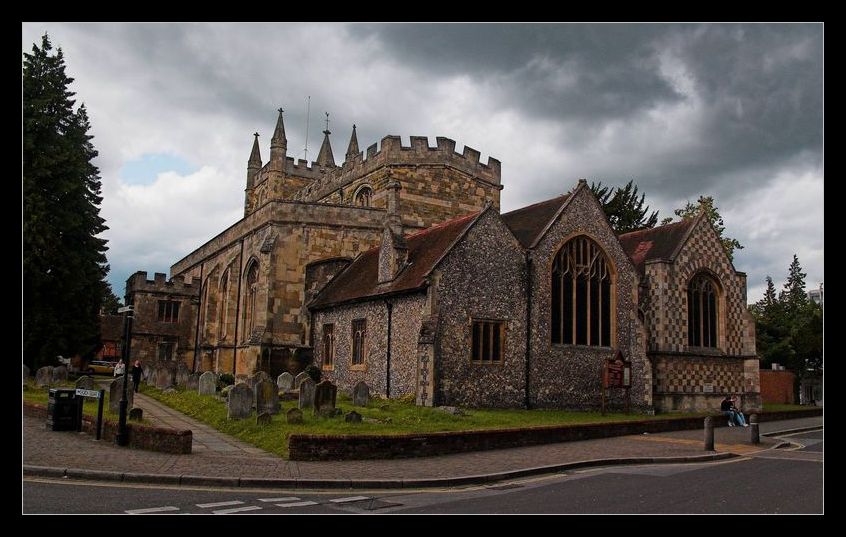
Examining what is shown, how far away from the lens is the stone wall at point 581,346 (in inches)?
936

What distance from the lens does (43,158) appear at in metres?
31.2

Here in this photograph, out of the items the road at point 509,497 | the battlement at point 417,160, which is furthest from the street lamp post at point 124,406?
the battlement at point 417,160

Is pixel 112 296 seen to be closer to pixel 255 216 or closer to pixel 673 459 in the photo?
pixel 255 216

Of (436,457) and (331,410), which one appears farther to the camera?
(331,410)

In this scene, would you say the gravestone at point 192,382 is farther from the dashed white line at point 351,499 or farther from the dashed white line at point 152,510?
the dashed white line at point 152,510

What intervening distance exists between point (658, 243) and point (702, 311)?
3.32 metres

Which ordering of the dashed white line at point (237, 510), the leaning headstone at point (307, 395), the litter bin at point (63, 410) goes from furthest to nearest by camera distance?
the leaning headstone at point (307, 395) < the litter bin at point (63, 410) < the dashed white line at point (237, 510)

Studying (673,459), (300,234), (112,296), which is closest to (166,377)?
(300,234)

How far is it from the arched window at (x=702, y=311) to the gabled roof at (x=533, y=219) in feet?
23.1

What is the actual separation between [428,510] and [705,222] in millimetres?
23334

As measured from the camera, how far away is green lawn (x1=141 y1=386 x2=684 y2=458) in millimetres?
16109

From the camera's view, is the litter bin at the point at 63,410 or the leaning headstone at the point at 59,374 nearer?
the litter bin at the point at 63,410

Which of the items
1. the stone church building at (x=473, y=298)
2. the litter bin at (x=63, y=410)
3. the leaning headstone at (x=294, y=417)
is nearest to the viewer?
the litter bin at (x=63, y=410)
